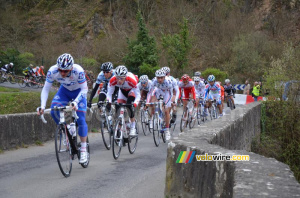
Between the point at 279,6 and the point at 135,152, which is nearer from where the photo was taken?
the point at 135,152

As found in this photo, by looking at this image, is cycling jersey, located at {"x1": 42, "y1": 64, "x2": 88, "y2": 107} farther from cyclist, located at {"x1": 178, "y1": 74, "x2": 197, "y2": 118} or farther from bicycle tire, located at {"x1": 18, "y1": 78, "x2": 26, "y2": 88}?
bicycle tire, located at {"x1": 18, "y1": 78, "x2": 26, "y2": 88}

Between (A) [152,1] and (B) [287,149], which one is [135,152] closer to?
(B) [287,149]

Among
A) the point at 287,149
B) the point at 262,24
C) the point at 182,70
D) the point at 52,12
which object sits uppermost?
the point at 52,12

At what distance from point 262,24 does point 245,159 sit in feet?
172

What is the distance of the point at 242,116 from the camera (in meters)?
9.77

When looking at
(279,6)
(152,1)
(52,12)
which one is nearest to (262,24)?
(279,6)

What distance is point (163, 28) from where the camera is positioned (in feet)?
175

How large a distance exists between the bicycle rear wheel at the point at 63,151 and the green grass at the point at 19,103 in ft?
29.1

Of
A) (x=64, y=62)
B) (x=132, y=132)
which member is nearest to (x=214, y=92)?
(x=132, y=132)

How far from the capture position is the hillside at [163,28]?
144 feet

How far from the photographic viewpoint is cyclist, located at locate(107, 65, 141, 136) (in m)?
9.87

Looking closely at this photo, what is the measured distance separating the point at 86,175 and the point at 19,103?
40.2 ft

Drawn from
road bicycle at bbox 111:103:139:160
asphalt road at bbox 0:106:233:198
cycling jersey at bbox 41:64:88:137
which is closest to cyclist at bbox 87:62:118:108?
road bicycle at bbox 111:103:139:160

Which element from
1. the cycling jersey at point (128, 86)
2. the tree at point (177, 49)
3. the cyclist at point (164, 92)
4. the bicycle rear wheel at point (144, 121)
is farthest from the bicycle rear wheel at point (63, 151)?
the tree at point (177, 49)
